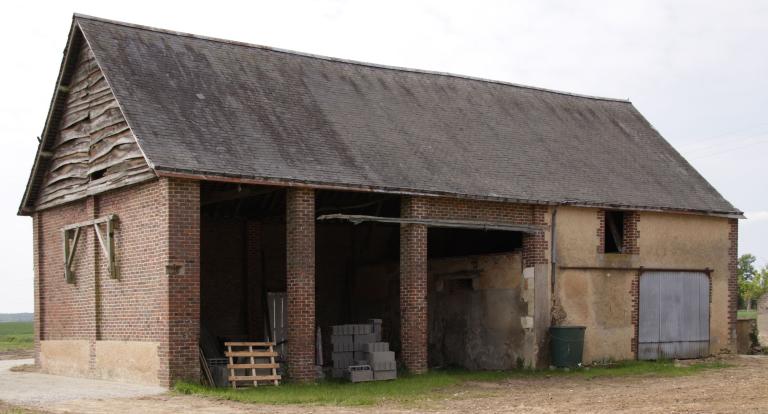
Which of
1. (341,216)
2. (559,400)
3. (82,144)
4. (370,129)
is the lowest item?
(559,400)

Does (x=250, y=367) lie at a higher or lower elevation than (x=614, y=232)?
lower

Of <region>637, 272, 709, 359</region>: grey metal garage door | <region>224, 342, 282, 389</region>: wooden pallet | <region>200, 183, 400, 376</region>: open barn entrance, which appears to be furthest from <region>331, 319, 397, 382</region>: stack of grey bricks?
<region>637, 272, 709, 359</region>: grey metal garage door

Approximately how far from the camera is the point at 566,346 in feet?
71.8

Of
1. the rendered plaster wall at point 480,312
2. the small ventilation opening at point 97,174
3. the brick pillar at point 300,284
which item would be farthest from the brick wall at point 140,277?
the rendered plaster wall at point 480,312

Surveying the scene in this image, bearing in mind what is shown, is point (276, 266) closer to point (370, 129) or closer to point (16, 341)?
point (370, 129)

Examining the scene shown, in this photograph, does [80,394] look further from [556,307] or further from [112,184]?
[556,307]

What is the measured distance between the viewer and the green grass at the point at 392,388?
643 inches

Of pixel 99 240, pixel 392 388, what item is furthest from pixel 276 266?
pixel 392 388

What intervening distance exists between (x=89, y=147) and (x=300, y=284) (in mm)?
5767

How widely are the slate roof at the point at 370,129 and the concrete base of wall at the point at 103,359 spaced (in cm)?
→ 367

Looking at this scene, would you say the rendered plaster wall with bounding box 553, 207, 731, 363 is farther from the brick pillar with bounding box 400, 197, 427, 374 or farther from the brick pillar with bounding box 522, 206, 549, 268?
the brick pillar with bounding box 400, 197, 427, 374

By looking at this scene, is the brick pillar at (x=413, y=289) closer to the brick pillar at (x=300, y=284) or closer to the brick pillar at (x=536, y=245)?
the brick pillar at (x=300, y=284)

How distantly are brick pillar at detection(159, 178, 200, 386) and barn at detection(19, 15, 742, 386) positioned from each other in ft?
0.12

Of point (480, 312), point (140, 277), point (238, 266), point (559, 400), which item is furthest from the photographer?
point (238, 266)
